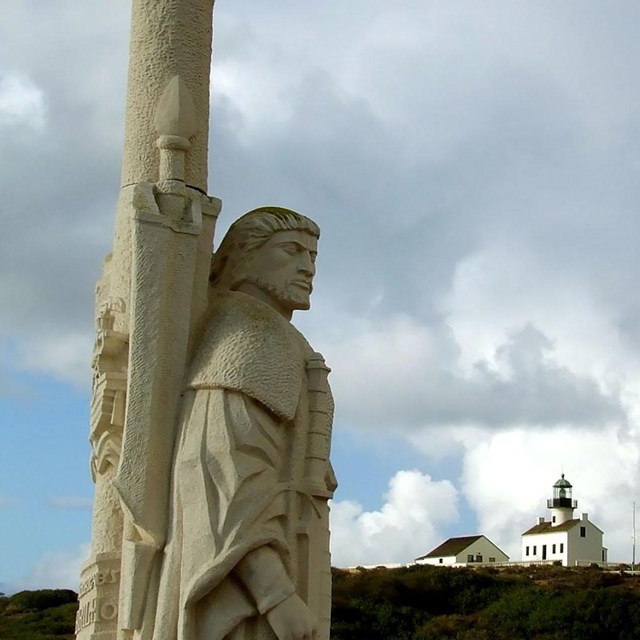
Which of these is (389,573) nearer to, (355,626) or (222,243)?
(355,626)

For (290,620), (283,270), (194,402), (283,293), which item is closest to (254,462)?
(194,402)

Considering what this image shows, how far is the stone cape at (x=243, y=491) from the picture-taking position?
740 centimetres

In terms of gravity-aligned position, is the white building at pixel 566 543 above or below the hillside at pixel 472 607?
above

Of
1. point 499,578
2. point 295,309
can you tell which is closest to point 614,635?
point 499,578

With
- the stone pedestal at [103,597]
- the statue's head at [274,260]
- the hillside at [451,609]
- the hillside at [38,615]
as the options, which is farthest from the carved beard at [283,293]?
the hillside at [451,609]

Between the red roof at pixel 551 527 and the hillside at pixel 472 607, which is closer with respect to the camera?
the hillside at pixel 472 607

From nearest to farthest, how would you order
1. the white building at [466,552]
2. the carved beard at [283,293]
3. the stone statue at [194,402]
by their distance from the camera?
the stone statue at [194,402] < the carved beard at [283,293] < the white building at [466,552]

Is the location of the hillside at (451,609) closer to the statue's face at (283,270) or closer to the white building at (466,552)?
the white building at (466,552)

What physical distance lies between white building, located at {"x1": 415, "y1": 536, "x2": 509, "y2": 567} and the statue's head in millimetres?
55463

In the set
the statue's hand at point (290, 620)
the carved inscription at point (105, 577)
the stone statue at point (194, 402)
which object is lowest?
the statue's hand at point (290, 620)

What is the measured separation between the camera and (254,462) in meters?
7.59

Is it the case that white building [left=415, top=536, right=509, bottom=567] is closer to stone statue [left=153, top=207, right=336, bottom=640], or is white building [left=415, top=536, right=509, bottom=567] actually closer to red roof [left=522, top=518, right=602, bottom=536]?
red roof [left=522, top=518, right=602, bottom=536]

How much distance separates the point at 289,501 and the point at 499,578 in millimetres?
37753

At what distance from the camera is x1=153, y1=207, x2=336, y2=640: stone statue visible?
24.3 feet
